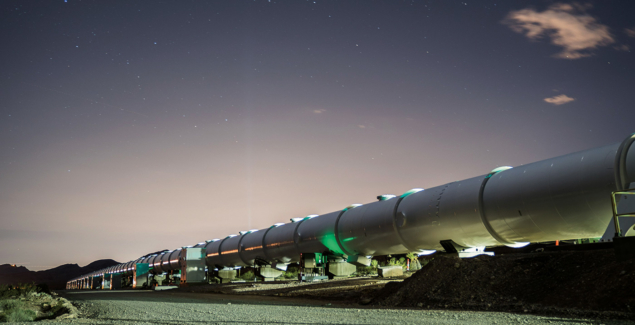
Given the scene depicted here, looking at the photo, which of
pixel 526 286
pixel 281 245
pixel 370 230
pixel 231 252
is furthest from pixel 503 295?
pixel 231 252

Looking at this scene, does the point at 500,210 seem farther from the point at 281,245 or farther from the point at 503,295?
the point at 281,245

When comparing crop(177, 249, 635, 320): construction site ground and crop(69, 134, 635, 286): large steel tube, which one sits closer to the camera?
crop(177, 249, 635, 320): construction site ground

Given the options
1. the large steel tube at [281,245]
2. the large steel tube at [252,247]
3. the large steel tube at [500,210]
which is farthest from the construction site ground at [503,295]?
the large steel tube at [252,247]

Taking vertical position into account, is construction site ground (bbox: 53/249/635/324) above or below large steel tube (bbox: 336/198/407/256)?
below

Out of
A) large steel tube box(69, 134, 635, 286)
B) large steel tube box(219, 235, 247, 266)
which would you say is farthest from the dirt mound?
large steel tube box(219, 235, 247, 266)

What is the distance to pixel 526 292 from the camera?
A: 10711 mm

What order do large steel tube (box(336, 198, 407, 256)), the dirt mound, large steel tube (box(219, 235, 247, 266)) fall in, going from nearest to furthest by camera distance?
the dirt mound → large steel tube (box(336, 198, 407, 256)) → large steel tube (box(219, 235, 247, 266))

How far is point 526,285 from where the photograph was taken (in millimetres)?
11039

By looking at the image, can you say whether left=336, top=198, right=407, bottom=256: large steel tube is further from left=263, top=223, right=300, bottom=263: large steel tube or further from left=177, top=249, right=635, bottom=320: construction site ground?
left=263, top=223, right=300, bottom=263: large steel tube

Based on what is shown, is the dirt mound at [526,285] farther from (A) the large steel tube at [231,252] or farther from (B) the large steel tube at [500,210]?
(A) the large steel tube at [231,252]

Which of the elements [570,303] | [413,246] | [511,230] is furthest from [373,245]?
[570,303]

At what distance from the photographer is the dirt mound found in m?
8.84

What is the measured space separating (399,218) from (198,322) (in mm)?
12451

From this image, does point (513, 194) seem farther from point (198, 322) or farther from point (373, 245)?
point (198, 322)
